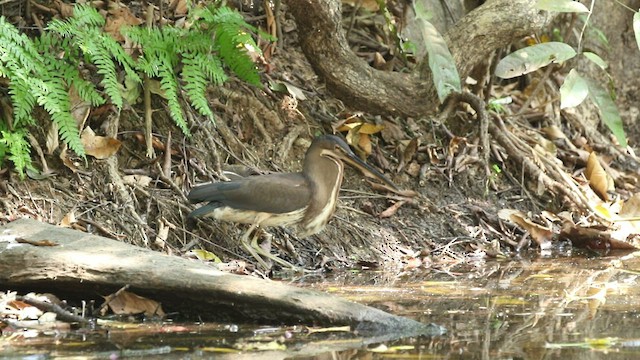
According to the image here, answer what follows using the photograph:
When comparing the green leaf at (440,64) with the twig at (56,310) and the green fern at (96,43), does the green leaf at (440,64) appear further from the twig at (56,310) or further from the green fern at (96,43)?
the twig at (56,310)

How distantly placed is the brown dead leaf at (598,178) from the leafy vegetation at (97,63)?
3.51 metres

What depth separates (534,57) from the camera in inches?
293

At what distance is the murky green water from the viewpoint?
13.4 feet

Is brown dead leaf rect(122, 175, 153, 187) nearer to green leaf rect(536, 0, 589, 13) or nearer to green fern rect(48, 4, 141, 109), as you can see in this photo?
green fern rect(48, 4, 141, 109)

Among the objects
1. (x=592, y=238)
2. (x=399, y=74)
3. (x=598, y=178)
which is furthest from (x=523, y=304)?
(x=598, y=178)

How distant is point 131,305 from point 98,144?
2.33m

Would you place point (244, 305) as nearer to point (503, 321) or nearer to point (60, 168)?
point (503, 321)

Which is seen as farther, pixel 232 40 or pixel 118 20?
pixel 118 20

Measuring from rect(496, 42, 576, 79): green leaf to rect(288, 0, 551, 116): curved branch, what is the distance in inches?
11.2

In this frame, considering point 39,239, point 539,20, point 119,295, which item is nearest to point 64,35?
point 39,239

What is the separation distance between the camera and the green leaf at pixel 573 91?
7008 millimetres

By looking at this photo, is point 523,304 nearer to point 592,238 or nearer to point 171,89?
point 592,238

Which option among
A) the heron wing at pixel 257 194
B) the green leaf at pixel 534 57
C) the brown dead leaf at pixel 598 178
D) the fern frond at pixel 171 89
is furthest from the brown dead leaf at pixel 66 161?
the brown dead leaf at pixel 598 178

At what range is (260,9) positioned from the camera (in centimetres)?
890
